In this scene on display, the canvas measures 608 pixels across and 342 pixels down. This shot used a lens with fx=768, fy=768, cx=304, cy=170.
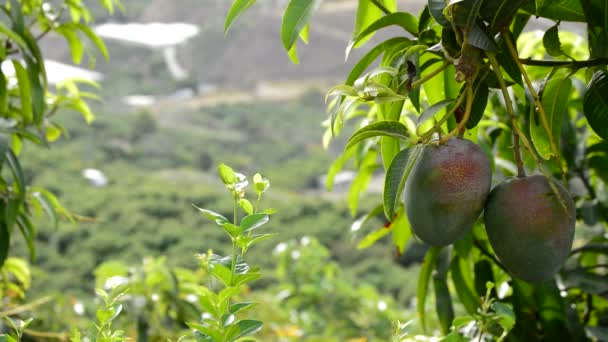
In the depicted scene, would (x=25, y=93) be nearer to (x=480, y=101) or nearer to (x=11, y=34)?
(x=11, y=34)

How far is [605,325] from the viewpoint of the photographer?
0.95m

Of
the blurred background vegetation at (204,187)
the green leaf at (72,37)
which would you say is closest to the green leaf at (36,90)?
the green leaf at (72,37)

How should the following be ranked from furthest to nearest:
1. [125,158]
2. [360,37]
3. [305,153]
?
[305,153]
[125,158]
[360,37]

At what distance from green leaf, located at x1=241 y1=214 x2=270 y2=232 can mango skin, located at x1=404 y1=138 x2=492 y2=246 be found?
93 mm

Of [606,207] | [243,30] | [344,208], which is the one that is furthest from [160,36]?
[606,207]

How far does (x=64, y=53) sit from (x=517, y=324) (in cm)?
1086

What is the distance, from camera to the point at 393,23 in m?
0.60

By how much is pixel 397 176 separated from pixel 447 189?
0.03 meters

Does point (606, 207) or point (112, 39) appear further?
point (112, 39)

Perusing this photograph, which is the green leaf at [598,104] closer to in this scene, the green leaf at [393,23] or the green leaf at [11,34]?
the green leaf at [393,23]

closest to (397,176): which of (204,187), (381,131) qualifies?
(381,131)

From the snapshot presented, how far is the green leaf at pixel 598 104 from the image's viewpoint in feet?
1.86

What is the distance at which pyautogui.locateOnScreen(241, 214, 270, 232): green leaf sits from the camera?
0.48m

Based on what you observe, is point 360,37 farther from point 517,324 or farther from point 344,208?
point 344,208
